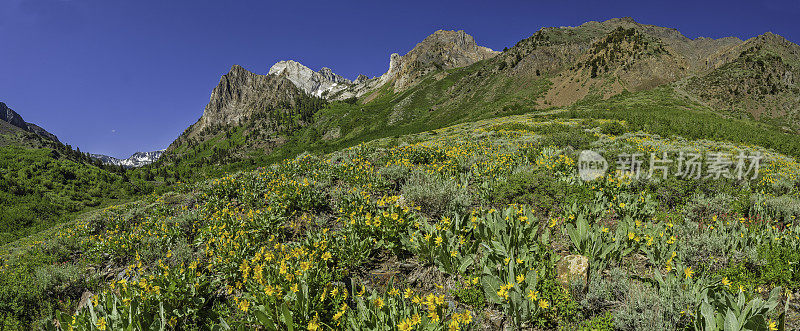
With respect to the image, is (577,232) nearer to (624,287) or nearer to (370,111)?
(624,287)

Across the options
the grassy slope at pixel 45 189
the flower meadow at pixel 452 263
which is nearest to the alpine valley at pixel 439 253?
the flower meadow at pixel 452 263

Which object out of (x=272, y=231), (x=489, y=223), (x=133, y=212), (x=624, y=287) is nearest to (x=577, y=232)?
(x=624, y=287)

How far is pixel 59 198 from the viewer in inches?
1452

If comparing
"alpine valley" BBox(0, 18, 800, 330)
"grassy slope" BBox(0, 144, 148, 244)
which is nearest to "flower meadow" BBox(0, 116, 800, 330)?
"alpine valley" BBox(0, 18, 800, 330)

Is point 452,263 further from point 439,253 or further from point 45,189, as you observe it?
point 45,189

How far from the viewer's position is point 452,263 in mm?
4164

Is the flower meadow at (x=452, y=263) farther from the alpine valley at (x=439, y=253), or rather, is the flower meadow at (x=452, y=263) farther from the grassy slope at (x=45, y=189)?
the grassy slope at (x=45, y=189)

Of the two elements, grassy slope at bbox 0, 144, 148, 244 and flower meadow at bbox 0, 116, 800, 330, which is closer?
flower meadow at bbox 0, 116, 800, 330

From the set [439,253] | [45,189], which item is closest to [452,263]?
[439,253]

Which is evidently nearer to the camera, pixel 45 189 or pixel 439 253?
pixel 439 253

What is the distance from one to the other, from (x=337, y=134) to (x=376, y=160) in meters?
110

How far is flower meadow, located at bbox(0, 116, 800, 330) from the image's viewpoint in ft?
10.1

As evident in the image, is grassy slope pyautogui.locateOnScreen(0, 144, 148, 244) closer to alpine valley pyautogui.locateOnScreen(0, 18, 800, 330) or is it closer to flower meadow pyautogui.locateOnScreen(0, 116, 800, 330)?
alpine valley pyautogui.locateOnScreen(0, 18, 800, 330)

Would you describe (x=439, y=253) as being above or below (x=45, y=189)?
below
